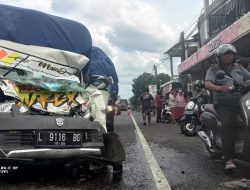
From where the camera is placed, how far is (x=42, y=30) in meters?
6.24

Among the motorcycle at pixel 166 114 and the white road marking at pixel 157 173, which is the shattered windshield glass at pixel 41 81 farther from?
the motorcycle at pixel 166 114

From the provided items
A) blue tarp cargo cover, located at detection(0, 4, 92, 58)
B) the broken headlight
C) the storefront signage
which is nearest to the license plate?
the broken headlight

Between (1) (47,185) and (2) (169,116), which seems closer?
(1) (47,185)

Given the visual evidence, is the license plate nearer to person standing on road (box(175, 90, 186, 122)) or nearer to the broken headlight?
the broken headlight

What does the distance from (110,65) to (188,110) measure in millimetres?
3039

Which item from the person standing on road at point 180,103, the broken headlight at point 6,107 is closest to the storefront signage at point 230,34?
the person standing on road at point 180,103

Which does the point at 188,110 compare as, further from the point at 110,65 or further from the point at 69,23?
the point at 69,23

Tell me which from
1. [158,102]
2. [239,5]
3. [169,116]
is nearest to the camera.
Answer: [239,5]

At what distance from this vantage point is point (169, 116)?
19.5 meters

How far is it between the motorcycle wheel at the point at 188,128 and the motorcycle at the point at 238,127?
5.17 m

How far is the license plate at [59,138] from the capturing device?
498cm

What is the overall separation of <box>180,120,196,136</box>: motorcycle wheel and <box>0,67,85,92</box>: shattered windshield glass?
6.47m

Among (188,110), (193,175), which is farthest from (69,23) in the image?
(188,110)

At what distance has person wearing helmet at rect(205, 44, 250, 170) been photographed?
5.59 m
